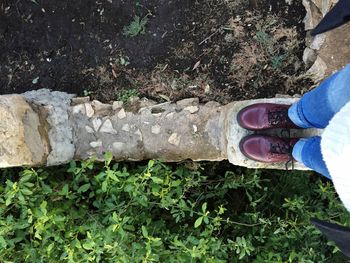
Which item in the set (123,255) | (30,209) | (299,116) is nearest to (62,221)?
(30,209)

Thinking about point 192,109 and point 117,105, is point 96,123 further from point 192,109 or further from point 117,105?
point 192,109

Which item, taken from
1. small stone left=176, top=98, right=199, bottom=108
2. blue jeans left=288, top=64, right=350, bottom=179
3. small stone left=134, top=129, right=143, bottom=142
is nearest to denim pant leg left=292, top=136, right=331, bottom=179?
blue jeans left=288, top=64, right=350, bottom=179

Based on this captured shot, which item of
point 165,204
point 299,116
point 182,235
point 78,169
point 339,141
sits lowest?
point 182,235

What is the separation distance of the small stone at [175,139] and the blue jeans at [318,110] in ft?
2.05

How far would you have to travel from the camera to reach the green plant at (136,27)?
10.3 ft

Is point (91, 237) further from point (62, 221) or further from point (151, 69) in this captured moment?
point (151, 69)

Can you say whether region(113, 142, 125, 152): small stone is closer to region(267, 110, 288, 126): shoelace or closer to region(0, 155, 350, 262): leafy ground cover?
region(0, 155, 350, 262): leafy ground cover

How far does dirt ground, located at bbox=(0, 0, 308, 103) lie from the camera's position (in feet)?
9.98

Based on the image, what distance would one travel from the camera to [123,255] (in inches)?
94.4

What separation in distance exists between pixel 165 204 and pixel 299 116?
0.77 m

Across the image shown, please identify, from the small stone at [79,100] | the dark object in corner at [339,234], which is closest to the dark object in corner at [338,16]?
the dark object in corner at [339,234]

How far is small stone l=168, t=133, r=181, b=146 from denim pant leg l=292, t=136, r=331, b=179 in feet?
2.08

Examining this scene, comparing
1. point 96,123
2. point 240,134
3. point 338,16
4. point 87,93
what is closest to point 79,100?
point 87,93

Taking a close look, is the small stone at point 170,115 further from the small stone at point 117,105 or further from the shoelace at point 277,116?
the shoelace at point 277,116
